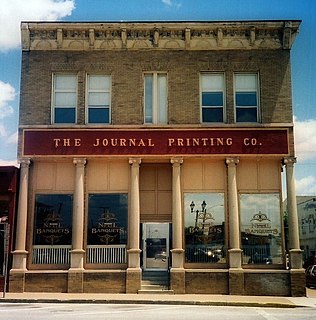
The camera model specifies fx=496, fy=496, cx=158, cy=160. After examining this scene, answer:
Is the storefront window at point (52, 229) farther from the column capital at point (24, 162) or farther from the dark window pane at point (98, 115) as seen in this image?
the dark window pane at point (98, 115)

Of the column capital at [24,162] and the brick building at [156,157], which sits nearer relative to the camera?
the brick building at [156,157]

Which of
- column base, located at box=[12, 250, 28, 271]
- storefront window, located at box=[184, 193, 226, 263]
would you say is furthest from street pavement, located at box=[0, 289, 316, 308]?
storefront window, located at box=[184, 193, 226, 263]

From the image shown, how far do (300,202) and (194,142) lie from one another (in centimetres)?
3683

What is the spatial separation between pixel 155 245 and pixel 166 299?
180 inches

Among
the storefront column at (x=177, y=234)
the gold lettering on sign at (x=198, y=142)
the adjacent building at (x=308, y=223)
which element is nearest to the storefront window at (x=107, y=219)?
the storefront column at (x=177, y=234)

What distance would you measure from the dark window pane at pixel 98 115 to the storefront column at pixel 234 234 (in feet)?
17.9

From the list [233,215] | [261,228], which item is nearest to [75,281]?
[233,215]

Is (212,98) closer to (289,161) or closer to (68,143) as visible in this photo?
(289,161)

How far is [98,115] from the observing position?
69.8 feet

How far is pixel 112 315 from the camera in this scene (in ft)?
43.9

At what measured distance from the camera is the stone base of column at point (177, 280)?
19.4m

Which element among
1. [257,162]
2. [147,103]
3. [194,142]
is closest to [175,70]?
[147,103]

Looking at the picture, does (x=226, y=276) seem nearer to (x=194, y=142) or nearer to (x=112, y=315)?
(x=194, y=142)

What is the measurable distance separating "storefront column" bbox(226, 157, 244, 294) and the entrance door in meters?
3.06
